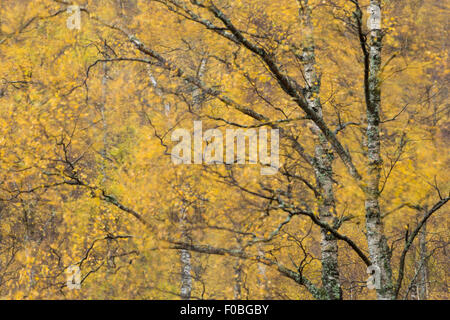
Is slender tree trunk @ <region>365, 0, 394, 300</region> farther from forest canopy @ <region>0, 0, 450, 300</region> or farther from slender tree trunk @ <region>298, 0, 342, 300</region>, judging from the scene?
slender tree trunk @ <region>298, 0, 342, 300</region>

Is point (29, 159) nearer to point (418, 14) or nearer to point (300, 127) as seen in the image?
point (300, 127)

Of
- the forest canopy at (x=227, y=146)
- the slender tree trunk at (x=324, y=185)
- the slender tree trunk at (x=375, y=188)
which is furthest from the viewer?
the slender tree trunk at (x=324, y=185)

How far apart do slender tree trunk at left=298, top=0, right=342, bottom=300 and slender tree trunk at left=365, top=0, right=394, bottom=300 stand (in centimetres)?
108

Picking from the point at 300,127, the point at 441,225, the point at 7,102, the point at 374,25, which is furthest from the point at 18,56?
the point at 441,225

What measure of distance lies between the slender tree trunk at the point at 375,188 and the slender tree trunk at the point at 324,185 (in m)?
1.08

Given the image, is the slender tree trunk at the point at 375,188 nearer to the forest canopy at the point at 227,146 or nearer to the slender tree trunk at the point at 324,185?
the forest canopy at the point at 227,146

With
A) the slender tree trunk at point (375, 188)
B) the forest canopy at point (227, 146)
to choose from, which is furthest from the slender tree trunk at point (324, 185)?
the slender tree trunk at point (375, 188)

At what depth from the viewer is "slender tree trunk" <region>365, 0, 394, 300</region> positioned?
5.97m

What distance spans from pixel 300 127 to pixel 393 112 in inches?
141

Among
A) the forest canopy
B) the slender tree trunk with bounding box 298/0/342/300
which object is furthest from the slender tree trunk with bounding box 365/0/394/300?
the slender tree trunk with bounding box 298/0/342/300

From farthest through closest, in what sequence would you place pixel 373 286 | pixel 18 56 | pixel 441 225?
pixel 441 225 → pixel 18 56 → pixel 373 286

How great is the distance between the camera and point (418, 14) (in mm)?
14305

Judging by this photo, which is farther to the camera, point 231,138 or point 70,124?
point 70,124

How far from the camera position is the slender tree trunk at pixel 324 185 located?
7422mm
